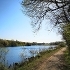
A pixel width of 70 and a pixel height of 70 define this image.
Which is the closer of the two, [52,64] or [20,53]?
[52,64]

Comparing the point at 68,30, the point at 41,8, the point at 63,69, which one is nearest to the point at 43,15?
the point at 41,8

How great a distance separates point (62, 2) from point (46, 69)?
6.31 metres

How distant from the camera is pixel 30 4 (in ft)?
60.5

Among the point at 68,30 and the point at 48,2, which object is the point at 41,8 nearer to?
the point at 48,2

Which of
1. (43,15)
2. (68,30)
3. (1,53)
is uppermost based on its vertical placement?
(43,15)

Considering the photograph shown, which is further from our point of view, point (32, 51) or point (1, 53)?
point (32, 51)

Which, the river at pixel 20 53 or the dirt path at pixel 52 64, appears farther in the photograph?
the river at pixel 20 53

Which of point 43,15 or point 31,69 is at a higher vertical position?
point 43,15

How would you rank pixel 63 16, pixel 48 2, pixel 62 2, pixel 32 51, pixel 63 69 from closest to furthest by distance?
1. pixel 63 69
2. pixel 62 2
3. pixel 48 2
4. pixel 63 16
5. pixel 32 51

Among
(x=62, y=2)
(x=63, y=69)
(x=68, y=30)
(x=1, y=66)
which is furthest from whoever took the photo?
(x=62, y=2)

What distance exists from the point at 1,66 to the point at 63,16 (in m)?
9.06

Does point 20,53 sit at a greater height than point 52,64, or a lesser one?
greater

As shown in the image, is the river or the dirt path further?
the river

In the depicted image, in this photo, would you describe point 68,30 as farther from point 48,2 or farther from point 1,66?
point 48,2
